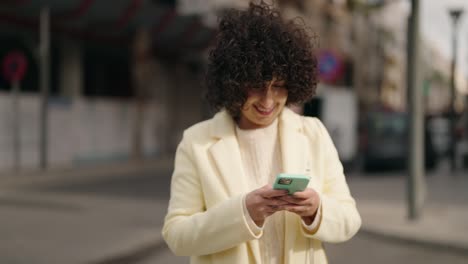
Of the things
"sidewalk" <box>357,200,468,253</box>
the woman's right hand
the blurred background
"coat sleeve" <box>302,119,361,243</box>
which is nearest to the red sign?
the blurred background

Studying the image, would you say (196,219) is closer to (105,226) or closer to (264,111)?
(264,111)

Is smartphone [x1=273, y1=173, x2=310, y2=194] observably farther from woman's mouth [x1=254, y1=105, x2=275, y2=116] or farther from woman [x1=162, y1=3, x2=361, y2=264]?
woman's mouth [x1=254, y1=105, x2=275, y2=116]

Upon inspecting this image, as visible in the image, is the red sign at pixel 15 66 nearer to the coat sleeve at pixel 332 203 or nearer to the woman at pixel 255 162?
the woman at pixel 255 162

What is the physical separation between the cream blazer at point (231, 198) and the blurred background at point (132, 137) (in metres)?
0.47

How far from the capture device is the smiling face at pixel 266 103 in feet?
6.67

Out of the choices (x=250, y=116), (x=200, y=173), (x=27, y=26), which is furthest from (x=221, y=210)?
(x=27, y=26)

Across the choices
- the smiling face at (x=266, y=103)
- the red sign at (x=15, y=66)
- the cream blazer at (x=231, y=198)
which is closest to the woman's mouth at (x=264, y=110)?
the smiling face at (x=266, y=103)

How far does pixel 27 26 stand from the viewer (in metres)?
17.8

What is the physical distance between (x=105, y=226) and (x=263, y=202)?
7.06 m

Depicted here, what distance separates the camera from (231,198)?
1.94 m

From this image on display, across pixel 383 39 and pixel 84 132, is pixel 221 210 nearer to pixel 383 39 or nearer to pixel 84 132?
pixel 84 132

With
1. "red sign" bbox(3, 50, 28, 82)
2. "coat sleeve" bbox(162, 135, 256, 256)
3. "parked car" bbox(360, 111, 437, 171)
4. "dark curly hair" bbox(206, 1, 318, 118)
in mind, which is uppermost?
"red sign" bbox(3, 50, 28, 82)

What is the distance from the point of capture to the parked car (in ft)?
61.0

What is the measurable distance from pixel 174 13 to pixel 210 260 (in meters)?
21.1
